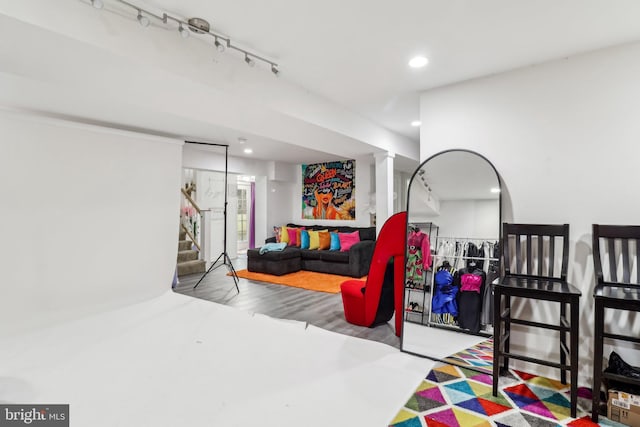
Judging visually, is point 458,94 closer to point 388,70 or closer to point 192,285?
point 388,70

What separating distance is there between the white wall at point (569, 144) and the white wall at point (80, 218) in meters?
3.97

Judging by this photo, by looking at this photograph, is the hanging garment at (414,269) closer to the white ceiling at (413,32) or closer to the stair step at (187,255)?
the white ceiling at (413,32)

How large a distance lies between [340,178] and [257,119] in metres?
4.43

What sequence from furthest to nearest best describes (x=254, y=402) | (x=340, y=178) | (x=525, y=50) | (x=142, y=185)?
(x=340, y=178) < (x=142, y=185) < (x=525, y=50) < (x=254, y=402)

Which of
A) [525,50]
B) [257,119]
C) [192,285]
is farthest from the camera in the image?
[192,285]

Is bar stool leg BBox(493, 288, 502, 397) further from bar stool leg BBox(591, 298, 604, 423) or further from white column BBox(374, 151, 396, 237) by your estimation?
white column BBox(374, 151, 396, 237)

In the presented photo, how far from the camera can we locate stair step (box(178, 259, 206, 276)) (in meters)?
6.06

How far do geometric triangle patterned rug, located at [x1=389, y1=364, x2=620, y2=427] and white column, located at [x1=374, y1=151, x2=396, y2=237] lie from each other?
270 cm

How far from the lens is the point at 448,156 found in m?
2.79

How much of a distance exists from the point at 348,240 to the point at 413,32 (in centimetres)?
432

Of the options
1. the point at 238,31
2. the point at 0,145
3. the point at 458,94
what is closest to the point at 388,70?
the point at 458,94

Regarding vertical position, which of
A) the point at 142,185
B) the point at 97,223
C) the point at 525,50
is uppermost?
the point at 525,50

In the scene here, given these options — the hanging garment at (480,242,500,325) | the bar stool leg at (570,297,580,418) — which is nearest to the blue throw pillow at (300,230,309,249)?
the hanging garment at (480,242,500,325)

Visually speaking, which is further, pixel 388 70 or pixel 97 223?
pixel 97 223
